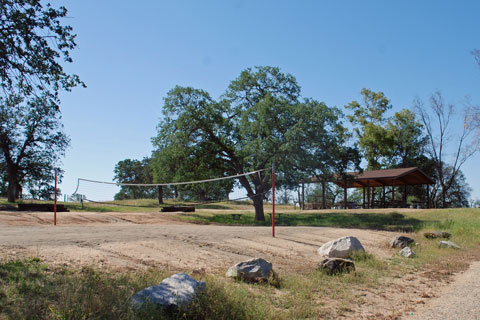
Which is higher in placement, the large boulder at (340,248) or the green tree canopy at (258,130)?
the green tree canopy at (258,130)

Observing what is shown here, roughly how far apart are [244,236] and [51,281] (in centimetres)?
821

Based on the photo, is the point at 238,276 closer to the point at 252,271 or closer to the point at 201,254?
the point at 252,271

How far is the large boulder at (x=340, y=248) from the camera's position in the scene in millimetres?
11680

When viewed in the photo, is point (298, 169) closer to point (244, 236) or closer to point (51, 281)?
point (244, 236)

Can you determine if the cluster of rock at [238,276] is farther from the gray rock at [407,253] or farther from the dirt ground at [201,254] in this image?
the dirt ground at [201,254]

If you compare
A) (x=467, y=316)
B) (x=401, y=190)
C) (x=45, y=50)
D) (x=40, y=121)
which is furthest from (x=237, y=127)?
(x=401, y=190)

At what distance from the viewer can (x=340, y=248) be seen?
11.8 meters

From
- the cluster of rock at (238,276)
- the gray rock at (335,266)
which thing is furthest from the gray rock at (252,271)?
the gray rock at (335,266)

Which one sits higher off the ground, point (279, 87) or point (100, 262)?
point (279, 87)

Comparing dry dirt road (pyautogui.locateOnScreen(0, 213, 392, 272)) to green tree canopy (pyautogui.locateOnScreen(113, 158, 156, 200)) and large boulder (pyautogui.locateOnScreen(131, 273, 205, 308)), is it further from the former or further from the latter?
green tree canopy (pyautogui.locateOnScreen(113, 158, 156, 200))

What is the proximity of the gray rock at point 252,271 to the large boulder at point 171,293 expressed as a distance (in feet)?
6.16

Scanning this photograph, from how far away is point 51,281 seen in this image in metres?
5.86

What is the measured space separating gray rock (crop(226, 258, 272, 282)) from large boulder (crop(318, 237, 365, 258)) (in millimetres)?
4340

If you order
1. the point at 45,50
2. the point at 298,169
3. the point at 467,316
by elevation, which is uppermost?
the point at 45,50
